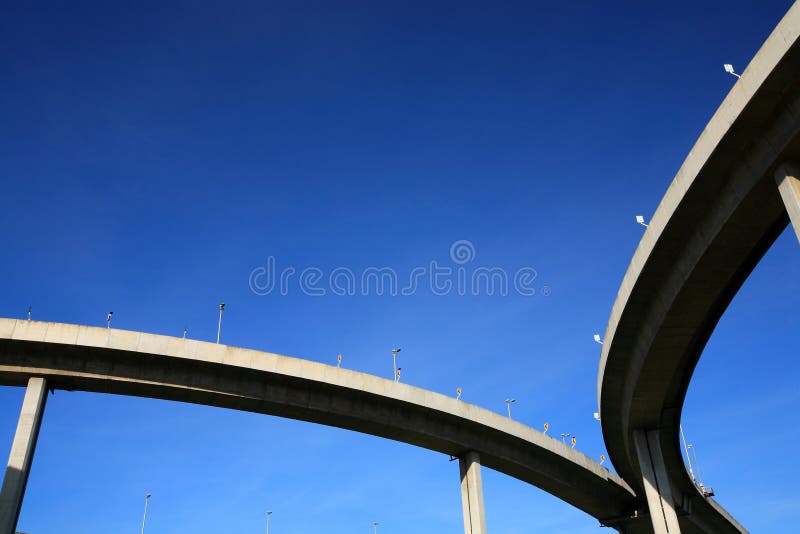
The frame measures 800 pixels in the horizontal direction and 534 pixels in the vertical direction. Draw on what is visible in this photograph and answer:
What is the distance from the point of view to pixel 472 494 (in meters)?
34.8

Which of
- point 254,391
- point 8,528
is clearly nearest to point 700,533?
point 254,391

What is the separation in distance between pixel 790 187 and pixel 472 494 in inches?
879

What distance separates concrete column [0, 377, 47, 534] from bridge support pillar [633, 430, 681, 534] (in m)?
27.5

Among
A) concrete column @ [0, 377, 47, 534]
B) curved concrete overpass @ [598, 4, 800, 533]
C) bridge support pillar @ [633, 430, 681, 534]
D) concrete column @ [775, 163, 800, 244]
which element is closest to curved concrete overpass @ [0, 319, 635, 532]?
concrete column @ [0, 377, 47, 534]

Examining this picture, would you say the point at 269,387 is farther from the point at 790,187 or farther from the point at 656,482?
the point at 790,187

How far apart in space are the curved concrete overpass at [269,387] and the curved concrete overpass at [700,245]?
5493mm

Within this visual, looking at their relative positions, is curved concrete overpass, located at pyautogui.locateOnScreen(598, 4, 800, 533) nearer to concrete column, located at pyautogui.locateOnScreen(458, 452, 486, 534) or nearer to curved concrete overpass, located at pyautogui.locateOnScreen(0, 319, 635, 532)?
curved concrete overpass, located at pyautogui.locateOnScreen(0, 319, 635, 532)

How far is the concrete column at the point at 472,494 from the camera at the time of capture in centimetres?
3416

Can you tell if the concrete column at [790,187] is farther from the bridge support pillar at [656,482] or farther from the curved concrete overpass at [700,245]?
the bridge support pillar at [656,482]

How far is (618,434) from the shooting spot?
37562 millimetres

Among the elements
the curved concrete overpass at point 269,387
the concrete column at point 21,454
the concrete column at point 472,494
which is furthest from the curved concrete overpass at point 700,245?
the concrete column at point 21,454

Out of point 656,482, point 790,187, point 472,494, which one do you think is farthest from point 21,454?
point 656,482

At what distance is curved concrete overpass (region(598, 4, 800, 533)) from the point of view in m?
17.7

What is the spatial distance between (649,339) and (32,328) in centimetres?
2373
